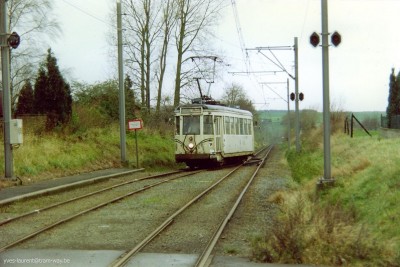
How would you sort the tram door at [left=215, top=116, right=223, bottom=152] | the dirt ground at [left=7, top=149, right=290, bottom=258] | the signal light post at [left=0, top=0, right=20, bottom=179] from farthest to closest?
1. the tram door at [left=215, top=116, right=223, bottom=152]
2. the signal light post at [left=0, top=0, right=20, bottom=179]
3. the dirt ground at [left=7, top=149, right=290, bottom=258]

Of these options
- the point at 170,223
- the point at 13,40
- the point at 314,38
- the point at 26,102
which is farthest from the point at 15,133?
the point at 26,102

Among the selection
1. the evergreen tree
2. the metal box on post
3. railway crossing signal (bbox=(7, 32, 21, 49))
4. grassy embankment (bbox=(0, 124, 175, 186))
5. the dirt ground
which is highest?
railway crossing signal (bbox=(7, 32, 21, 49))

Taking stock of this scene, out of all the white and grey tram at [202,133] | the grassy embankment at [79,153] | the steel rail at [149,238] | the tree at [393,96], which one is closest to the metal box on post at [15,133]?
the grassy embankment at [79,153]

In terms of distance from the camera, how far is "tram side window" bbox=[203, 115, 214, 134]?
29.8m

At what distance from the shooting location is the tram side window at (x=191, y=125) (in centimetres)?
3011

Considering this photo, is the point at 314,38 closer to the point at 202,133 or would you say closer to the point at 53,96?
the point at 202,133

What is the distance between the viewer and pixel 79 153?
27.7m

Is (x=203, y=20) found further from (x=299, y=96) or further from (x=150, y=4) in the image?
(x=299, y=96)

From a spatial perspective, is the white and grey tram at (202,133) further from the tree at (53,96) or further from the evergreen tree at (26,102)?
the evergreen tree at (26,102)

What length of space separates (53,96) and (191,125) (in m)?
8.88

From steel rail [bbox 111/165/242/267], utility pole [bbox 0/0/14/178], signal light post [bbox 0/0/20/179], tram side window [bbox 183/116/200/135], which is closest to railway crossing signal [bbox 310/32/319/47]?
steel rail [bbox 111/165/242/267]

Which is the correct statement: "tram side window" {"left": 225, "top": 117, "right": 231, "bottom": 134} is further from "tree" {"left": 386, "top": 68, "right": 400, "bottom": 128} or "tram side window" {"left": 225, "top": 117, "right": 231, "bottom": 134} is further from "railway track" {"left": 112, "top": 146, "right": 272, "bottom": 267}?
"tree" {"left": 386, "top": 68, "right": 400, "bottom": 128}

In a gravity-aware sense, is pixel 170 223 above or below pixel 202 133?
below

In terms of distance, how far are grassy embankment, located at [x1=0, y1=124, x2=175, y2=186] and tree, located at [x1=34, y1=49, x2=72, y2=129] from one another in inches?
54.6
